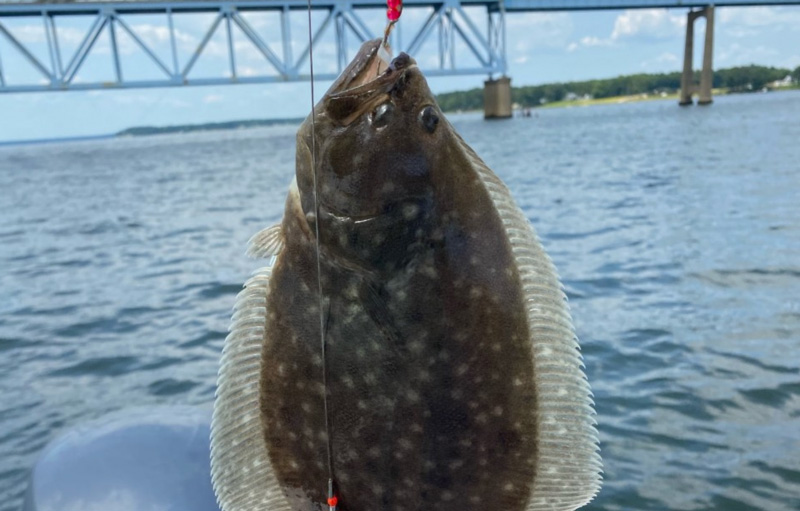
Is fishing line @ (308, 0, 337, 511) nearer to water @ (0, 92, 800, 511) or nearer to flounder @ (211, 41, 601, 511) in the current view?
flounder @ (211, 41, 601, 511)

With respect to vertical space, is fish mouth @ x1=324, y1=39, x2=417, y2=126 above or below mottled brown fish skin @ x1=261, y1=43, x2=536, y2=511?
above

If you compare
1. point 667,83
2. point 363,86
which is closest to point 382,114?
point 363,86

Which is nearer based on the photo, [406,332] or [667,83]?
[406,332]

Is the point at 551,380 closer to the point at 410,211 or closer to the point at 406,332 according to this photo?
the point at 406,332

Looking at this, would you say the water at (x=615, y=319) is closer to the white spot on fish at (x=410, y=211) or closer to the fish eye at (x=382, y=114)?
the white spot on fish at (x=410, y=211)

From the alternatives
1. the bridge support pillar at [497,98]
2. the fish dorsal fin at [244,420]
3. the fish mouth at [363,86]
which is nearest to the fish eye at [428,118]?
the fish mouth at [363,86]

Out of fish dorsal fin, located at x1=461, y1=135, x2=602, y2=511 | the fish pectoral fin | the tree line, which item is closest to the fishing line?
the fish pectoral fin

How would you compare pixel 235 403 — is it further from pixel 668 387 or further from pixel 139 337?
pixel 139 337
